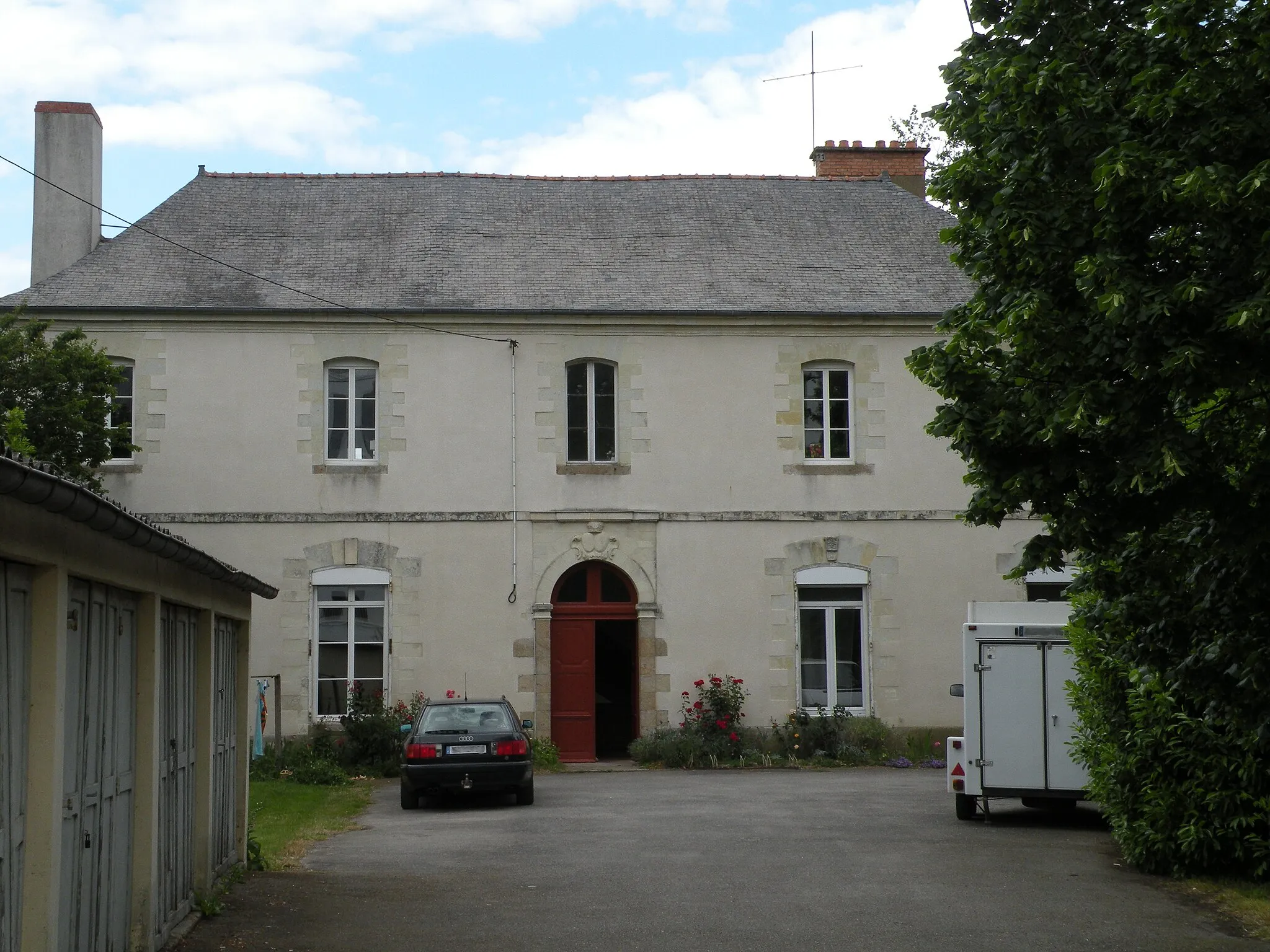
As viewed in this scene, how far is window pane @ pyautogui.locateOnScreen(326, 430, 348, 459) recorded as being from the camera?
22594 mm

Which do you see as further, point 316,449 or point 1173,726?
point 316,449

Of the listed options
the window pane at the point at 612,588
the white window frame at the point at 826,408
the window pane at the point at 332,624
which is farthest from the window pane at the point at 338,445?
the white window frame at the point at 826,408

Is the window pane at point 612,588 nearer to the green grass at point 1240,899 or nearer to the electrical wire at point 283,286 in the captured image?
the electrical wire at point 283,286

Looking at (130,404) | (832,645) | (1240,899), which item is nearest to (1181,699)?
(1240,899)

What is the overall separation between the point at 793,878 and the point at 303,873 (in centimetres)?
385

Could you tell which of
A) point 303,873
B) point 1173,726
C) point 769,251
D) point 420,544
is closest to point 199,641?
point 303,873

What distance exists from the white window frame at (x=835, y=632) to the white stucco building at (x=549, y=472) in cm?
4

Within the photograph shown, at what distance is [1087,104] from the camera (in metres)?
8.02

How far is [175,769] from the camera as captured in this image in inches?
364

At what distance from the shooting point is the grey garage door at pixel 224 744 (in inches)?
419

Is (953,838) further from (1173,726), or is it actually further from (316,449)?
(316,449)

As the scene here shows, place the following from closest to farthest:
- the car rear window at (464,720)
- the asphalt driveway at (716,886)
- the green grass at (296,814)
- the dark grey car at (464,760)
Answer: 1. the asphalt driveway at (716,886)
2. the green grass at (296,814)
3. the dark grey car at (464,760)
4. the car rear window at (464,720)

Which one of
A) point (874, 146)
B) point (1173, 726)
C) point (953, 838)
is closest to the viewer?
point (1173, 726)

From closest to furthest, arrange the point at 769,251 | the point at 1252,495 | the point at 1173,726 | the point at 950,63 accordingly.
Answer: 1. the point at 1252,495
2. the point at 950,63
3. the point at 1173,726
4. the point at 769,251
